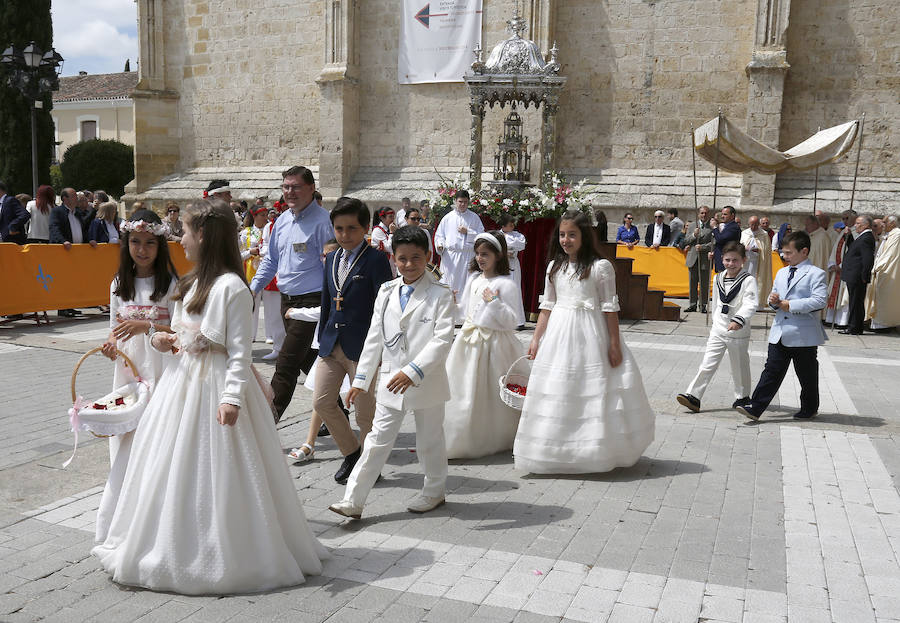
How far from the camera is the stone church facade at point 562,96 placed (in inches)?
687

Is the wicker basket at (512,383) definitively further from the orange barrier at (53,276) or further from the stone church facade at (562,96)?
the stone church facade at (562,96)

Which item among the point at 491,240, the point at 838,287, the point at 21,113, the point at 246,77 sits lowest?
the point at 838,287

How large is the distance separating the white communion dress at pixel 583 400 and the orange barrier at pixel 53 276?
29.2 ft

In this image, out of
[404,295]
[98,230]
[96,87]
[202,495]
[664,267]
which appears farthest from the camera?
[96,87]

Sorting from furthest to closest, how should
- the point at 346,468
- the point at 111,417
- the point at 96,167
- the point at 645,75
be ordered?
the point at 96,167, the point at 645,75, the point at 346,468, the point at 111,417

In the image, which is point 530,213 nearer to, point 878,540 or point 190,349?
point 878,540

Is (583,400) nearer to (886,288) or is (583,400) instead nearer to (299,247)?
(299,247)

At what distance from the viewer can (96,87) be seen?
50.8 m

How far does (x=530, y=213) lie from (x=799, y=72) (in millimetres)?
9241

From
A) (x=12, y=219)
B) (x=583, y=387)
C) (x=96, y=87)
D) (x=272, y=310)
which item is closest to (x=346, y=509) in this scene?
(x=583, y=387)

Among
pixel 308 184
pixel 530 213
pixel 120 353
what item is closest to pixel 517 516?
pixel 120 353

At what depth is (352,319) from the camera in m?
5.02

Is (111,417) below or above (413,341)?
below

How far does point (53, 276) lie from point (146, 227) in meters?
8.91
